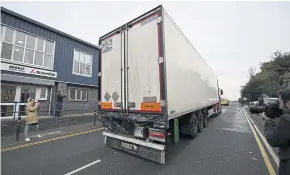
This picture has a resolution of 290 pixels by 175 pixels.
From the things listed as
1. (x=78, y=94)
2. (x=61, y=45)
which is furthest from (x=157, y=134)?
(x=78, y=94)

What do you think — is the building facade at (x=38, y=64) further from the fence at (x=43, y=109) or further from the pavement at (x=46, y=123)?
the pavement at (x=46, y=123)

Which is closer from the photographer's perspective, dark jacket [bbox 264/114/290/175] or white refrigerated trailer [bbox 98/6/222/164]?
dark jacket [bbox 264/114/290/175]

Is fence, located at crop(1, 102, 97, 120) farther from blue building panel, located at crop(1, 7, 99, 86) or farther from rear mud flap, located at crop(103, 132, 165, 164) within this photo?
rear mud flap, located at crop(103, 132, 165, 164)

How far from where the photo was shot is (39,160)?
15.4ft

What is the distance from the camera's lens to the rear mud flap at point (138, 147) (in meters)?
4.28

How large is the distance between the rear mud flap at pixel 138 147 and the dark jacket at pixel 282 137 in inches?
96.6

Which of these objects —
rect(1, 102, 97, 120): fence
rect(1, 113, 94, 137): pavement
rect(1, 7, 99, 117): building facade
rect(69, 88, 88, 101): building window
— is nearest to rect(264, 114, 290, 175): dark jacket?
rect(1, 102, 97, 120): fence

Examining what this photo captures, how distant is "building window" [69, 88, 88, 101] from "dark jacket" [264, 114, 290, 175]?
14736mm

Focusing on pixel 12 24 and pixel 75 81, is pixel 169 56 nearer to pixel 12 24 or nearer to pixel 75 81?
pixel 12 24

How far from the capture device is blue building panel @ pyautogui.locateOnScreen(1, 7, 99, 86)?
10.6m

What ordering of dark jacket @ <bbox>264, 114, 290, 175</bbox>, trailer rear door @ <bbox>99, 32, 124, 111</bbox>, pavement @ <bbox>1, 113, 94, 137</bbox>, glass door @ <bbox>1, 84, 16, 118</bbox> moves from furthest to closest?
glass door @ <bbox>1, 84, 16, 118</bbox> < pavement @ <bbox>1, 113, 94, 137</bbox> < trailer rear door @ <bbox>99, 32, 124, 111</bbox> < dark jacket @ <bbox>264, 114, 290, 175</bbox>

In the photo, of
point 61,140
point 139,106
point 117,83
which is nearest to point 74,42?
point 61,140

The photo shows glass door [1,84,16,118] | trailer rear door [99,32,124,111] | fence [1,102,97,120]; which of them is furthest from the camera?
glass door [1,84,16,118]

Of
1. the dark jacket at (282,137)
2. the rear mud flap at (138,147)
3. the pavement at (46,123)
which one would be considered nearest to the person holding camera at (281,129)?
the dark jacket at (282,137)
